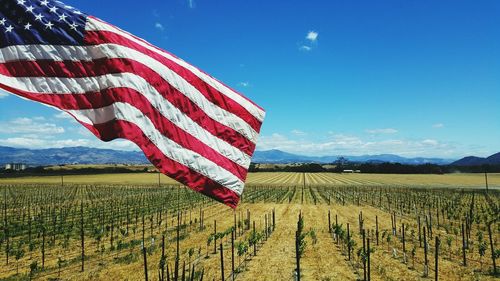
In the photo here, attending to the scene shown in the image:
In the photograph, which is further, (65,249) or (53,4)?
(65,249)

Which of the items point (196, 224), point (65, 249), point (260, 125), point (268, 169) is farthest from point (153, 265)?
point (268, 169)

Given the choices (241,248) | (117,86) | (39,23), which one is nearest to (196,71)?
(117,86)

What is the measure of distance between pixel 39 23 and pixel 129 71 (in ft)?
3.88

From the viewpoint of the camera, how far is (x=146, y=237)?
995 inches

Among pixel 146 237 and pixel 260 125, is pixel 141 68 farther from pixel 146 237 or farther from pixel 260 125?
pixel 146 237

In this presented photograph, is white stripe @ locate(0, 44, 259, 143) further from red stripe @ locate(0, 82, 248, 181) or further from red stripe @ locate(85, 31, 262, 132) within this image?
red stripe @ locate(0, 82, 248, 181)

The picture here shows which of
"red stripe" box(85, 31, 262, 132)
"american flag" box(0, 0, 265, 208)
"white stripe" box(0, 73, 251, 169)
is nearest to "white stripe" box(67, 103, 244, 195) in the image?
"american flag" box(0, 0, 265, 208)

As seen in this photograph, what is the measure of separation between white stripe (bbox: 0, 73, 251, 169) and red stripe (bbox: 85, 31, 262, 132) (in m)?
0.42

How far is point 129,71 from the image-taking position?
514cm

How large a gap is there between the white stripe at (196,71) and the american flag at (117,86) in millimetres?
17

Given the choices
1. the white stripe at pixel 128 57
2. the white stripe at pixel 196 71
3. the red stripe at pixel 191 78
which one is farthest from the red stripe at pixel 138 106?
the white stripe at pixel 196 71

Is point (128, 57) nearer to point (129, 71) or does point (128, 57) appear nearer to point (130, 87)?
point (129, 71)

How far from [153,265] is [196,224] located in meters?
12.1

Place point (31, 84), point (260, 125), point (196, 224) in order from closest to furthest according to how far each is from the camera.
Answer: point (31, 84), point (260, 125), point (196, 224)
